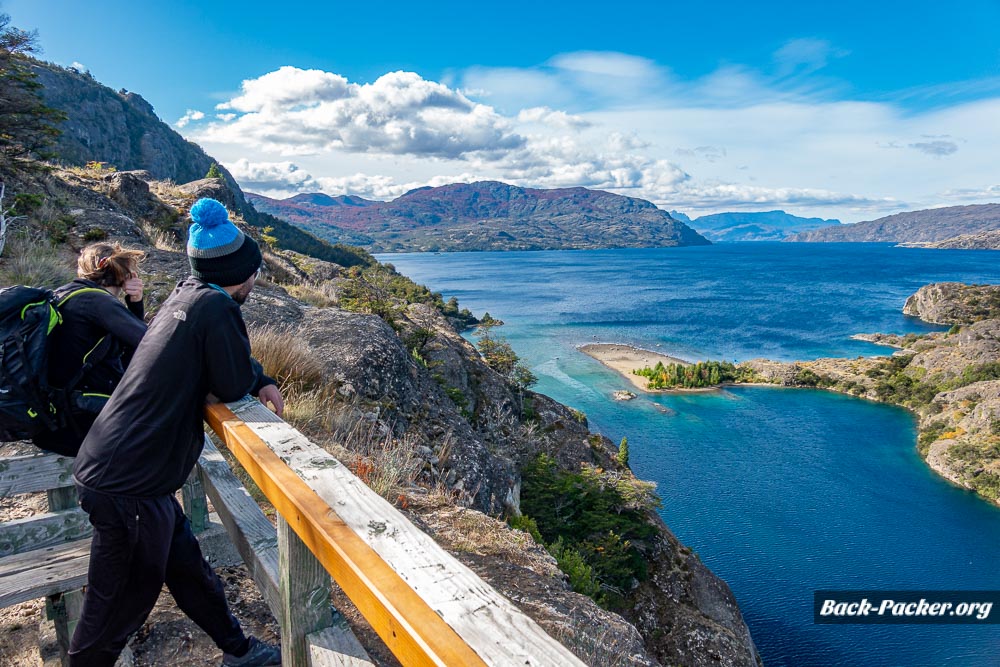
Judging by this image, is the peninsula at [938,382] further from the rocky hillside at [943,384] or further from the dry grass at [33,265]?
the dry grass at [33,265]

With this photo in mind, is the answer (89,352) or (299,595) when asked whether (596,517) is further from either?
(299,595)

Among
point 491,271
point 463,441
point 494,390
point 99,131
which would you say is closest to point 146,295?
point 463,441

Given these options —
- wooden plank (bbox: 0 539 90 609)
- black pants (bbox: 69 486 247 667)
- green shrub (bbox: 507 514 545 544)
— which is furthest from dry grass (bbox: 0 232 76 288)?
green shrub (bbox: 507 514 545 544)

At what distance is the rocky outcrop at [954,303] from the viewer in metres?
89.6

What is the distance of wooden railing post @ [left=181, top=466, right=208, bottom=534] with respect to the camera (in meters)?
3.46

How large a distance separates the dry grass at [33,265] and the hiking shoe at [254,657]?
7379mm

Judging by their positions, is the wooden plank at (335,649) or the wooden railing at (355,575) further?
the wooden plank at (335,649)

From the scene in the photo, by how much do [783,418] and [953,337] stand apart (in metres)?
38.1

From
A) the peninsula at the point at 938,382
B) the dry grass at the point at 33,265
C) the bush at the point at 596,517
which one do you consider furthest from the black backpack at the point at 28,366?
the peninsula at the point at 938,382

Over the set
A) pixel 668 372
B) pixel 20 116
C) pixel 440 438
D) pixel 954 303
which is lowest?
pixel 668 372

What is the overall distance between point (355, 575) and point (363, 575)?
53mm

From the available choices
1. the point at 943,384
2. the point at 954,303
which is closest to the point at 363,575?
the point at 943,384

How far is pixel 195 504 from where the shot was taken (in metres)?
3.51

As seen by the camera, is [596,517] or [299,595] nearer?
[299,595]
